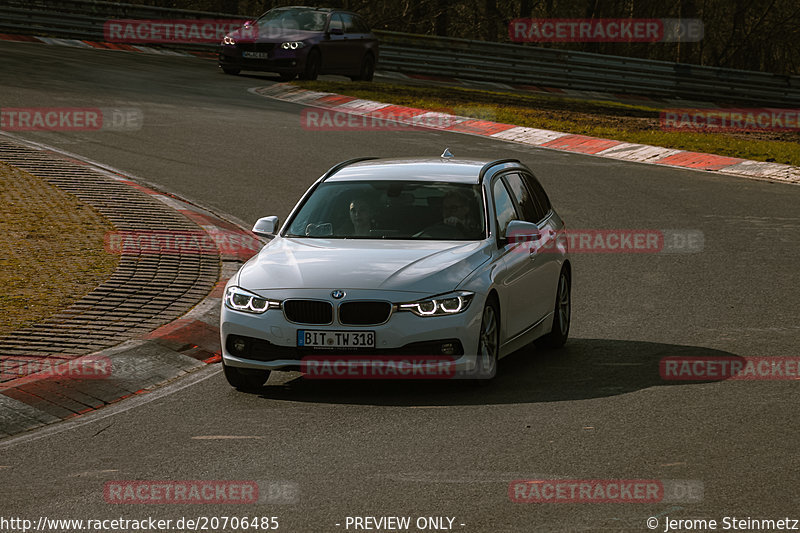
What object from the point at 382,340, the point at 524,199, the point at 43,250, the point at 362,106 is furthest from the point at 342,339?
the point at 362,106

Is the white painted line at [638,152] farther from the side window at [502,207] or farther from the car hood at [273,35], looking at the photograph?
the side window at [502,207]

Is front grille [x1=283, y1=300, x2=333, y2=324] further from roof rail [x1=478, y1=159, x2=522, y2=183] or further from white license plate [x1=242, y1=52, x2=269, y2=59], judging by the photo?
white license plate [x1=242, y1=52, x2=269, y2=59]

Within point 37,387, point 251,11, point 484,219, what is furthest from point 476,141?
point 251,11

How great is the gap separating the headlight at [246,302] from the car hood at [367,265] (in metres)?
0.06

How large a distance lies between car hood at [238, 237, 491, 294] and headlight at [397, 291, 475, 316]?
0.06 metres

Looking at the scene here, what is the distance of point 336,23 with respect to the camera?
32.5 m

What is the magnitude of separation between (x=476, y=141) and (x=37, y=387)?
1584 centimetres

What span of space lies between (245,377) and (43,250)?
4.98 meters

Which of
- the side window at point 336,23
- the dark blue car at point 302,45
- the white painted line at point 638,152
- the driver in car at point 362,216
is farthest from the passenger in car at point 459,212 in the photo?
the side window at point 336,23

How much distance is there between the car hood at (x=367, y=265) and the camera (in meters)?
8.70

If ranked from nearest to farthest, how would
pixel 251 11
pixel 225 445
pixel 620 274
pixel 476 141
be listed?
pixel 225 445
pixel 620 274
pixel 476 141
pixel 251 11

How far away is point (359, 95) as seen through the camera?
28953 mm

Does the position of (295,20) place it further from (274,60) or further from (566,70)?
(566,70)

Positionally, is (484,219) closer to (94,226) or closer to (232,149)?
(94,226)
